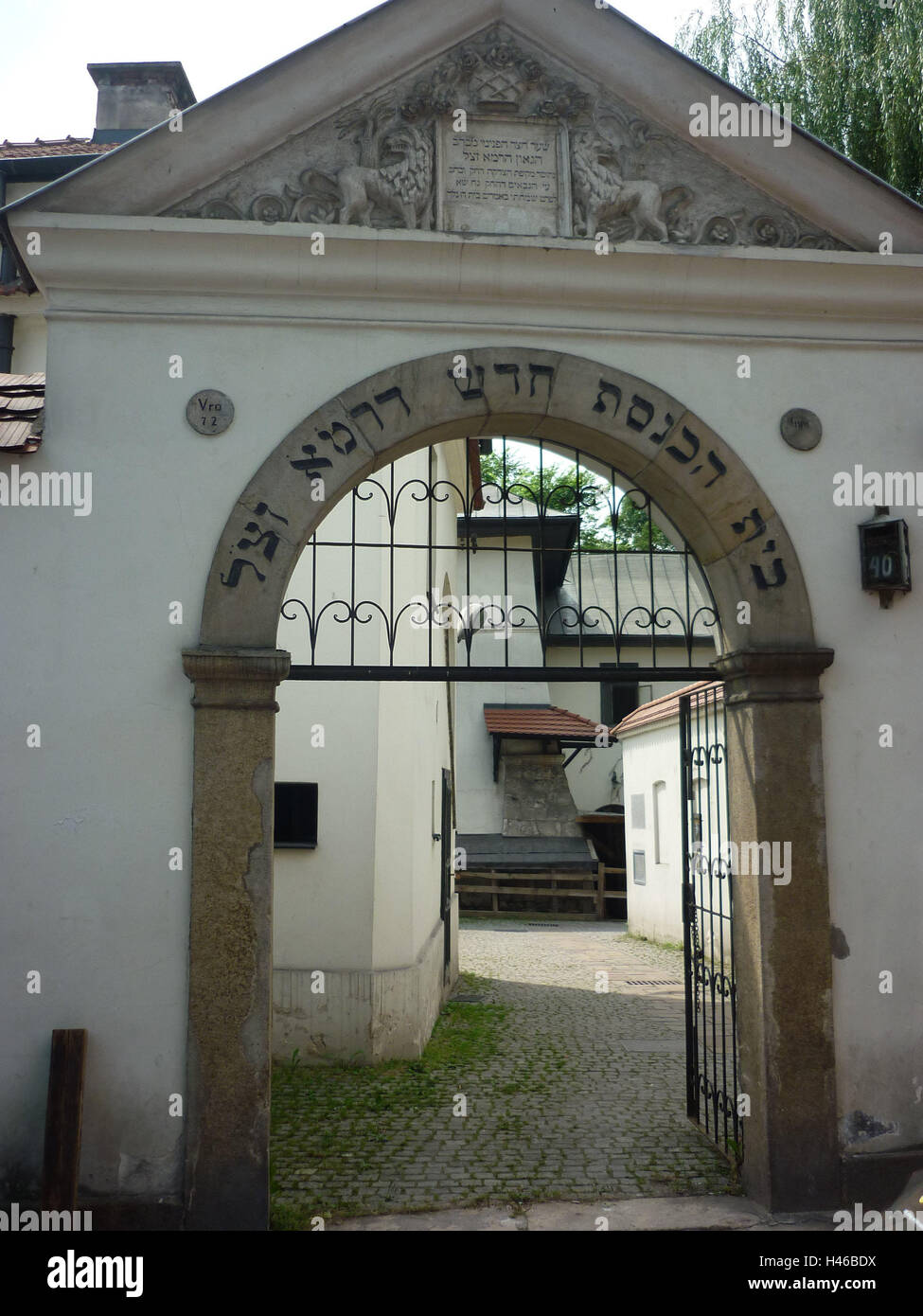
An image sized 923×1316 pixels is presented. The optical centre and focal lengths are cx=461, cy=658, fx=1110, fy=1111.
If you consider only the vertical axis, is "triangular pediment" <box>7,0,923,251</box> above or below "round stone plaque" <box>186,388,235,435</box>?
above

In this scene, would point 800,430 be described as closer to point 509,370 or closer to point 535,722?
point 509,370

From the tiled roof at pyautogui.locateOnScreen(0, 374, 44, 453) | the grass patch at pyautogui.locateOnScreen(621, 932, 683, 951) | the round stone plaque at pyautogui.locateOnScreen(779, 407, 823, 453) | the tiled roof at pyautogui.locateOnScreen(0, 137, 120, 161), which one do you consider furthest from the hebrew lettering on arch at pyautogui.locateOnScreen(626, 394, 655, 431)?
the grass patch at pyautogui.locateOnScreen(621, 932, 683, 951)

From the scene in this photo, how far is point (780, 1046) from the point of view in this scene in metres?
5.22

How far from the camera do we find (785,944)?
5301mm

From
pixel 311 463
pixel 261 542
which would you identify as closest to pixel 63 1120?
pixel 261 542

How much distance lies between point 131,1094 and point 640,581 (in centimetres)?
2678

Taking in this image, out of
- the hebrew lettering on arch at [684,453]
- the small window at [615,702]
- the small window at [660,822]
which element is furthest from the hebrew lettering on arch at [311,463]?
the small window at [615,702]

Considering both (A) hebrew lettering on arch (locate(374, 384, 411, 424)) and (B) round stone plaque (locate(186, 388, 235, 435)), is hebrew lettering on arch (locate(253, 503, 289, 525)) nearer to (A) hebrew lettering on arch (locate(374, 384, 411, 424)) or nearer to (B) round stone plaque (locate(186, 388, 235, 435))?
(B) round stone plaque (locate(186, 388, 235, 435))

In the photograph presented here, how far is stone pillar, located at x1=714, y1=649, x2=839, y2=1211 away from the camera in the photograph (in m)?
5.17

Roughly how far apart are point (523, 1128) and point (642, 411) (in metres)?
4.52

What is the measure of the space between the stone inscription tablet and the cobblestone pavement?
16.3 ft

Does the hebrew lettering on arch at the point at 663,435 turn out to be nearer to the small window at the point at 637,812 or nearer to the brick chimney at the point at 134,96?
the brick chimney at the point at 134,96

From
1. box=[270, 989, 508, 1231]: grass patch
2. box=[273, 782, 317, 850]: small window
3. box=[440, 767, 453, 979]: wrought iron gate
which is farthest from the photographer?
box=[440, 767, 453, 979]: wrought iron gate
